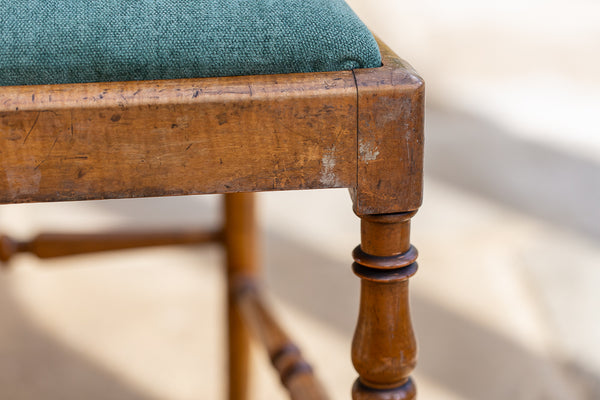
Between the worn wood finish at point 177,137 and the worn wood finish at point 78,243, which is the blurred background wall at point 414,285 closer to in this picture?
the worn wood finish at point 78,243

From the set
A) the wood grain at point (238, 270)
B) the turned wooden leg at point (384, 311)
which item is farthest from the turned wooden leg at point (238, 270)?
the turned wooden leg at point (384, 311)

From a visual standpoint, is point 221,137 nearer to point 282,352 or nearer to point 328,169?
point 328,169

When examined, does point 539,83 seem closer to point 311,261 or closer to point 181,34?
point 311,261

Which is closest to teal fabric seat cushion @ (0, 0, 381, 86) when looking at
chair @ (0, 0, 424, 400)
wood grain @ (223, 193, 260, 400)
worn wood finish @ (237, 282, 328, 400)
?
chair @ (0, 0, 424, 400)

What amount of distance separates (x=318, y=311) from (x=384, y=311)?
0.71 metres

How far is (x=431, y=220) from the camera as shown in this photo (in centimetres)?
137

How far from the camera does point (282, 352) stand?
2.19 feet

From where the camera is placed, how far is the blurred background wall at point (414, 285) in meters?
0.96

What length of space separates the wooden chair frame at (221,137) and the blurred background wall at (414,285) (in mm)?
526

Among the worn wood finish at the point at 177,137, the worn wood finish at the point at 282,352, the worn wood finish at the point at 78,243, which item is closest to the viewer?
the worn wood finish at the point at 177,137

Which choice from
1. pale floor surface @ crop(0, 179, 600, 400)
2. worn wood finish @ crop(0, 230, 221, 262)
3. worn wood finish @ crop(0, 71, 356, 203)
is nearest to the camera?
worn wood finish @ crop(0, 71, 356, 203)

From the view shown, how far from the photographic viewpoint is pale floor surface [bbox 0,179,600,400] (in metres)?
0.95

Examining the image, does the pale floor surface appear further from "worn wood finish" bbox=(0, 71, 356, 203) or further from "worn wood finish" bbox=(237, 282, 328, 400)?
"worn wood finish" bbox=(0, 71, 356, 203)

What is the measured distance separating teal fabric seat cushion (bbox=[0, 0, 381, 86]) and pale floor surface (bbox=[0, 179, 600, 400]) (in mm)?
549
